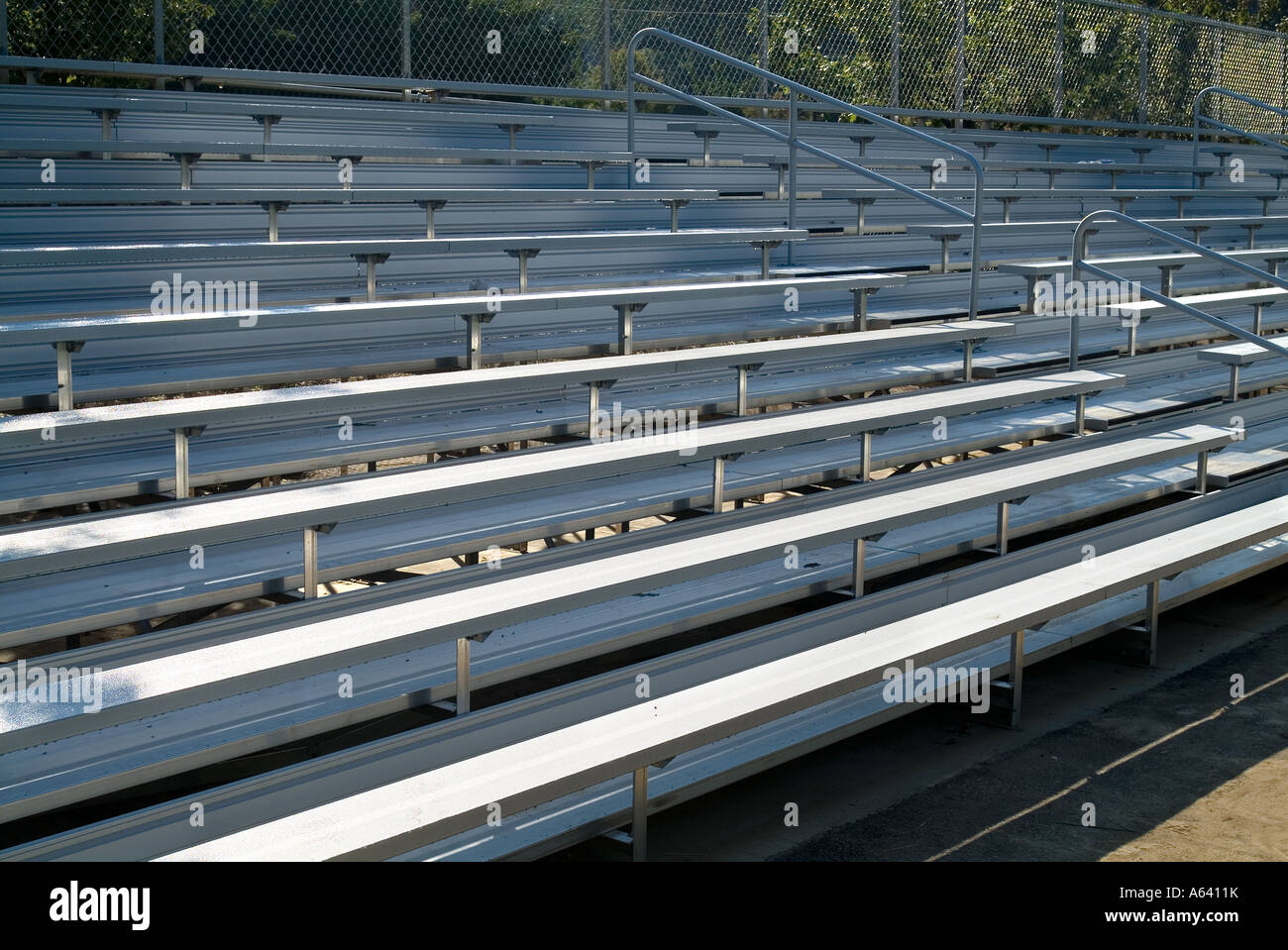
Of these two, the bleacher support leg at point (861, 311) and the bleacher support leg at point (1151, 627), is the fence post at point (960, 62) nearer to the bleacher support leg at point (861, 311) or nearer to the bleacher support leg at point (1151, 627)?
the bleacher support leg at point (861, 311)

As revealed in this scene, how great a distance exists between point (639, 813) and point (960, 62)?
8825mm

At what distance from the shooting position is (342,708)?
116 inches

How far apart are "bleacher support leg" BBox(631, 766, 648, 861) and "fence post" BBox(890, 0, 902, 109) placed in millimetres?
8113

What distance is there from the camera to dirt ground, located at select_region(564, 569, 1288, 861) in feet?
10.0

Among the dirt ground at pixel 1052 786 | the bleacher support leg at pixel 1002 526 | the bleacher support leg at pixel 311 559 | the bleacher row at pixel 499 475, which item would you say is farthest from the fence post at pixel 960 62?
the bleacher support leg at pixel 311 559

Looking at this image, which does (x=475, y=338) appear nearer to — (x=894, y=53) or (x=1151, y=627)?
(x=1151, y=627)

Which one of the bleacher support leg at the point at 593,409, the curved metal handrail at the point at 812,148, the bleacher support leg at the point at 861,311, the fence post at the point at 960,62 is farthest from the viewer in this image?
the fence post at the point at 960,62

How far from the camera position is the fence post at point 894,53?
32.5 ft

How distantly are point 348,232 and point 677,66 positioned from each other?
397 cm

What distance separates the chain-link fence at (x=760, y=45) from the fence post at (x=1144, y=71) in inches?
0.6

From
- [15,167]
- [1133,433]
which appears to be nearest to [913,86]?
[1133,433]

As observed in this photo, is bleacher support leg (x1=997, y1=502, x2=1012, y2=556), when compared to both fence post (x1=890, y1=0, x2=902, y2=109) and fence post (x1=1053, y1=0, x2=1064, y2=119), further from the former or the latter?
fence post (x1=1053, y1=0, x2=1064, y2=119)

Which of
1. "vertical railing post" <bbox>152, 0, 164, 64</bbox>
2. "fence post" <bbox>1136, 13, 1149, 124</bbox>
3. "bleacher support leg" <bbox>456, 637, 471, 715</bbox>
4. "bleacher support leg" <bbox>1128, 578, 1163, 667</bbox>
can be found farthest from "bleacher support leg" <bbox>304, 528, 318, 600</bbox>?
"fence post" <bbox>1136, 13, 1149, 124</bbox>
